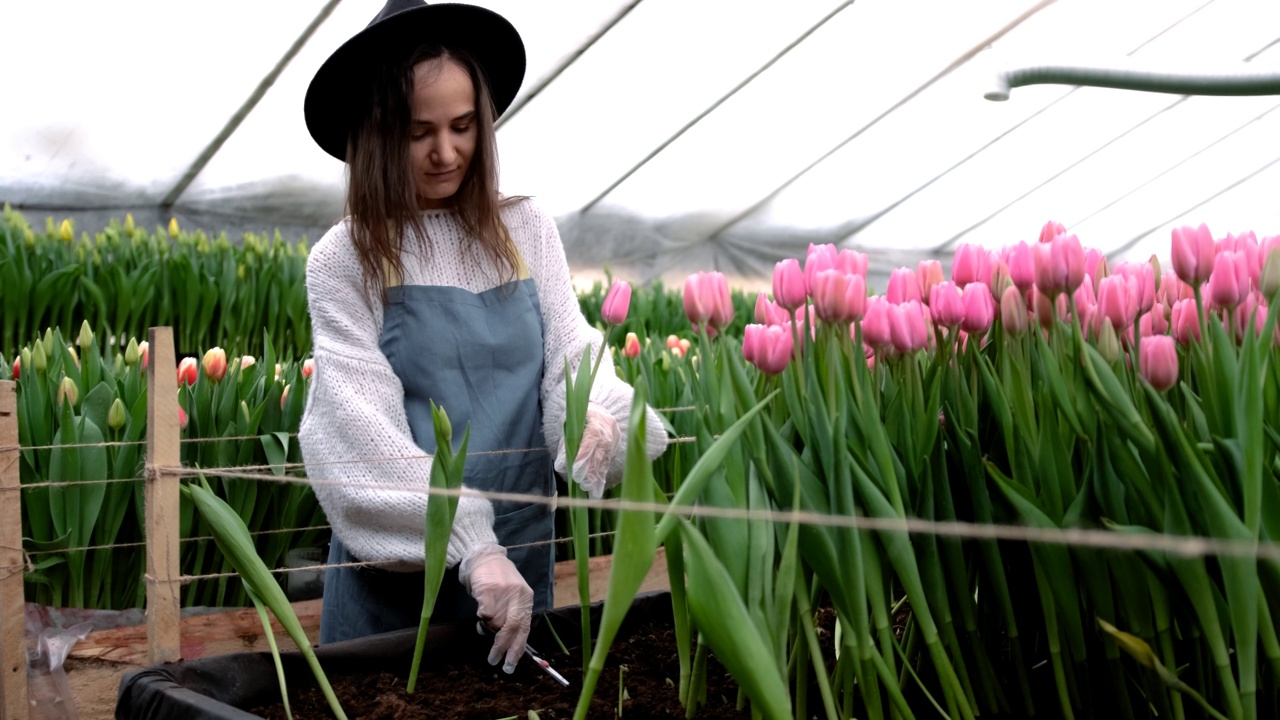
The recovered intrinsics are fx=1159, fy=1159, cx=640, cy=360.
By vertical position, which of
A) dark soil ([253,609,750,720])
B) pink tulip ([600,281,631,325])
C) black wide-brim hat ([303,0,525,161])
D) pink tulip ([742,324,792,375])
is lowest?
dark soil ([253,609,750,720])

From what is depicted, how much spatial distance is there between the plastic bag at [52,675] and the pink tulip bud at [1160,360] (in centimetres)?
146

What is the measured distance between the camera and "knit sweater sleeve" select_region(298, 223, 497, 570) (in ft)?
4.32

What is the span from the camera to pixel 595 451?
4.26ft

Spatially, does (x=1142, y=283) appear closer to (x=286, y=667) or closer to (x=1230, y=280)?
(x=1230, y=280)

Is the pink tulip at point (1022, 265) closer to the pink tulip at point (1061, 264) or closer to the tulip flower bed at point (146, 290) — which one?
the pink tulip at point (1061, 264)

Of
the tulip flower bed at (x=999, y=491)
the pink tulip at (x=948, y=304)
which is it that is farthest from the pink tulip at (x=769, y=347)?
the pink tulip at (x=948, y=304)

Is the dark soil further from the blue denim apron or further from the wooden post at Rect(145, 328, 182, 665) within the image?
the blue denim apron

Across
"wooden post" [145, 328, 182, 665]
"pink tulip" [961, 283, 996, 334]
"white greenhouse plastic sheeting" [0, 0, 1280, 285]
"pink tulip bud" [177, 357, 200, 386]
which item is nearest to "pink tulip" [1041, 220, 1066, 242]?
"pink tulip" [961, 283, 996, 334]

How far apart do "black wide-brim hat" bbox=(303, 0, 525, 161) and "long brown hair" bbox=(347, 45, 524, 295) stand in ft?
0.08

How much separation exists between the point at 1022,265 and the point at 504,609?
0.61 metres

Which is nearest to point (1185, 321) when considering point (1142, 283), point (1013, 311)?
point (1142, 283)

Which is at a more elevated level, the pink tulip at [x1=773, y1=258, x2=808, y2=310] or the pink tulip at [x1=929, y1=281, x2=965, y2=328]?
the pink tulip at [x1=773, y1=258, x2=808, y2=310]

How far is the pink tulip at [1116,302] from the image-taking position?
988mm

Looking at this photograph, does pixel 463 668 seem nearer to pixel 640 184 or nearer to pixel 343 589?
pixel 343 589
